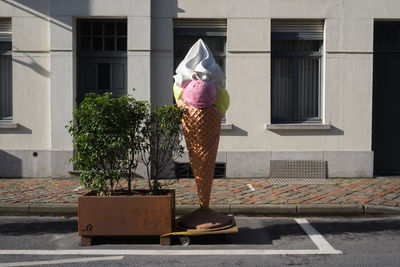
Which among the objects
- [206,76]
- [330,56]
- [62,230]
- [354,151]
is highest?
[330,56]

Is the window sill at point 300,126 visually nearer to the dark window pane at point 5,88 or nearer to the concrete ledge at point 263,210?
the concrete ledge at point 263,210

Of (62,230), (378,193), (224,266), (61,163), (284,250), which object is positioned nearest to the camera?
(224,266)

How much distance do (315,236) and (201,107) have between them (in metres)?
2.41

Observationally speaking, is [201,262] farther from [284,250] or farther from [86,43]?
[86,43]

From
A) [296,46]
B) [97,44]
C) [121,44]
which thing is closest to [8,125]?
[97,44]

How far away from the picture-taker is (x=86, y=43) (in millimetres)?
11484

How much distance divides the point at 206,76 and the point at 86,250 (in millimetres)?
2690

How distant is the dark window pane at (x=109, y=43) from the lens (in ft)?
37.6

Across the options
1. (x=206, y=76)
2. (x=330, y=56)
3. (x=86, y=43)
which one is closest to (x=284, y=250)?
(x=206, y=76)

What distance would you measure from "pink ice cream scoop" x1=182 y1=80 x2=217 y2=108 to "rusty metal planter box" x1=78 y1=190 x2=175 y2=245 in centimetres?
125

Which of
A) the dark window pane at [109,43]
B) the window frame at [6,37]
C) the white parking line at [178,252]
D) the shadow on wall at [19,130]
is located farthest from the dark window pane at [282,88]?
the window frame at [6,37]

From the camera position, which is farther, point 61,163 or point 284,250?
point 61,163

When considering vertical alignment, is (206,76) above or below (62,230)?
above

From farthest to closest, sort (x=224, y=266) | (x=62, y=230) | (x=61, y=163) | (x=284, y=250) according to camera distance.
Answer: (x=61, y=163) → (x=62, y=230) → (x=284, y=250) → (x=224, y=266)
